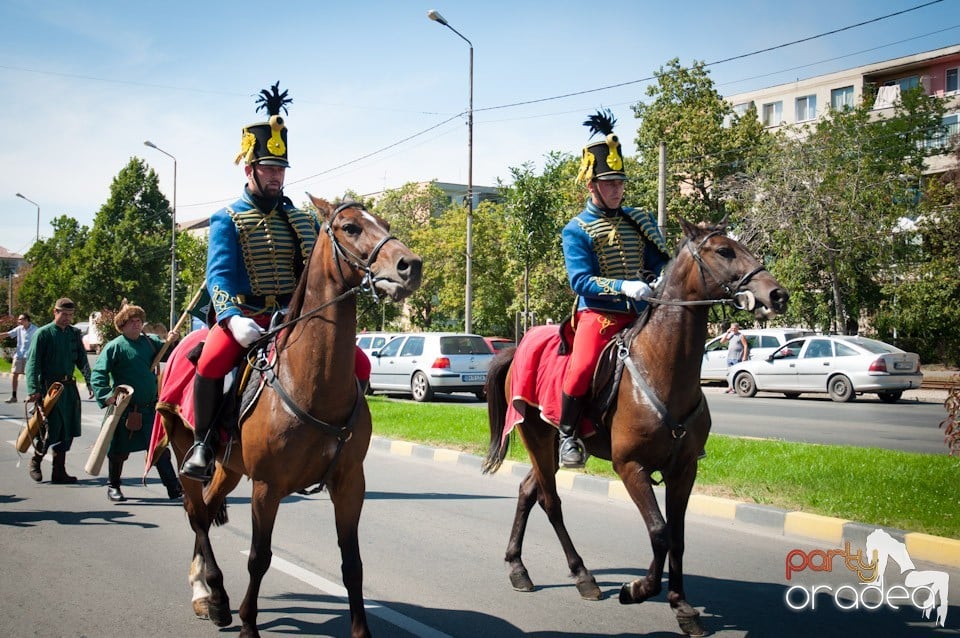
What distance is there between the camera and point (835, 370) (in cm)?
2055

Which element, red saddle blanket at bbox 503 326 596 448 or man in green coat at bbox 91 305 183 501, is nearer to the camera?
red saddle blanket at bbox 503 326 596 448

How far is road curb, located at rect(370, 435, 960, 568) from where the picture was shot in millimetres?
6244

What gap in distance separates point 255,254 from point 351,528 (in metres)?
1.74

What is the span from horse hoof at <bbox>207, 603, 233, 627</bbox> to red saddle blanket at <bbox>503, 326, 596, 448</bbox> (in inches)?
95.2

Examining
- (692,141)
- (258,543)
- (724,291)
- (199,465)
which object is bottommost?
(258,543)

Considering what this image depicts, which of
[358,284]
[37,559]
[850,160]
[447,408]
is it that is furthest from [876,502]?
[850,160]

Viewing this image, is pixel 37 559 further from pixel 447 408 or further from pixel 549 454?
pixel 447 408

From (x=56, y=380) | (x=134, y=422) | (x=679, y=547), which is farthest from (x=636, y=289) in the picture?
(x=56, y=380)

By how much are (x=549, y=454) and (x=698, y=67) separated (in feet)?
119

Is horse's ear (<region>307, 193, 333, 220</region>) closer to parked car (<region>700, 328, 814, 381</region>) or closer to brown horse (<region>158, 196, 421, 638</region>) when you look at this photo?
brown horse (<region>158, 196, 421, 638</region>)

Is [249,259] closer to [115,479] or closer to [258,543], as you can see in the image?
[258,543]

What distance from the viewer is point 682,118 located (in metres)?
37.9

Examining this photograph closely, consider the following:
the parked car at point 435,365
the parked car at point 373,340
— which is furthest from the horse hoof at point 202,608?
the parked car at point 373,340

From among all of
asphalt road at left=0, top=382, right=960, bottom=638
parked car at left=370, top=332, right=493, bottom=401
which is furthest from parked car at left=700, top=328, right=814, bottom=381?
asphalt road at left=0, top=382, right=960, bottom=638
